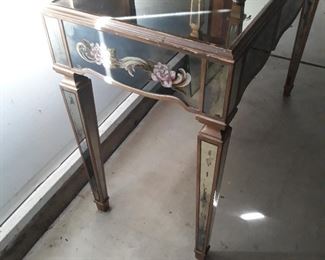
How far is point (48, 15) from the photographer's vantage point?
2.10 ft

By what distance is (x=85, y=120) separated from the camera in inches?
31.1

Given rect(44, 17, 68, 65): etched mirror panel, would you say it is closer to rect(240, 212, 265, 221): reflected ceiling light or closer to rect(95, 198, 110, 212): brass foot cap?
rect(95, 198, 110, 212): brass foot cap

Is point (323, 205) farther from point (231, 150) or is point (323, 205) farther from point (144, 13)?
point (144, 13)

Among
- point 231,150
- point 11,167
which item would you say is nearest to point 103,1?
point 11,167

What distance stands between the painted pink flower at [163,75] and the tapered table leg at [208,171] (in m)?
0.10

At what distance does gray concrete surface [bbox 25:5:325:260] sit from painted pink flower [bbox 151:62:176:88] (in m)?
0.51

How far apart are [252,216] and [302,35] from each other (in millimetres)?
580

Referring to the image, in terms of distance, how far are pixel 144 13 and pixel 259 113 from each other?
2.60 ft

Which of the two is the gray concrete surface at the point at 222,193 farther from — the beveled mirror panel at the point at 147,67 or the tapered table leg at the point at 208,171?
the beveled mirror panel at the point at 147,67

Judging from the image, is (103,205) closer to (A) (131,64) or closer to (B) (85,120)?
(B) (85,120)

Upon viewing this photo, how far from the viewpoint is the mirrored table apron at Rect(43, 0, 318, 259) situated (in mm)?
555

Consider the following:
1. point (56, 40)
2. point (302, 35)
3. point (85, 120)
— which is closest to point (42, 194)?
point (85, 120)

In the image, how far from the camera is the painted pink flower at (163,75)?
23.3 inches

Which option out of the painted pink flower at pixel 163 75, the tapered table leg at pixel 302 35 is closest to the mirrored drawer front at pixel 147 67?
the painted pink flower at pixel 163 75
